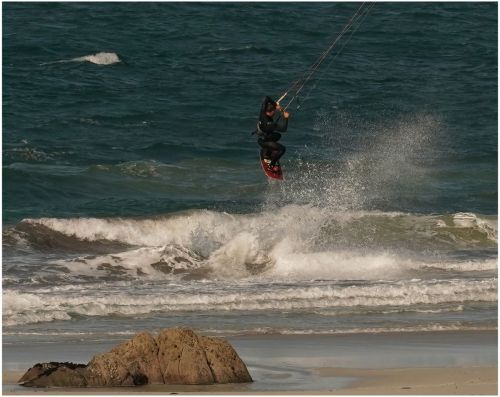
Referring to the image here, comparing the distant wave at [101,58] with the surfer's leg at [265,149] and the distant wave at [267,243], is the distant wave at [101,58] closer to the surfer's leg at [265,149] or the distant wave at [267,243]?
the distant wave at [267,243]

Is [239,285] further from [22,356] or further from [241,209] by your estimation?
[241,209]

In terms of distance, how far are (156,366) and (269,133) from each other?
5.16m

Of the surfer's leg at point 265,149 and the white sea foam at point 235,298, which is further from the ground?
the surfer's leg at point 265,149

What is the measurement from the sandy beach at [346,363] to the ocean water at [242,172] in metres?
0.74

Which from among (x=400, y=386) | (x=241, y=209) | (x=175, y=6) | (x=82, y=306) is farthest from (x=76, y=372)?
(x=175, y=6)

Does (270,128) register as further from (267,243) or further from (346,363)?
(267,243)

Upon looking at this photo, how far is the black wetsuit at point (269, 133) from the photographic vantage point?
16453 millimetres

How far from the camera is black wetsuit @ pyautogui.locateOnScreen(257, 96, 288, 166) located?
1645 centimetres

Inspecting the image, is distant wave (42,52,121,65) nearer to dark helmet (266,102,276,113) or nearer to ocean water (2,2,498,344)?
ocean water (2,2,498,344)

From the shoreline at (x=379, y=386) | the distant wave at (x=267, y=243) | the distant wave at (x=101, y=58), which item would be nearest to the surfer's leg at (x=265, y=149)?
the distant wave at (x=267, y=243)

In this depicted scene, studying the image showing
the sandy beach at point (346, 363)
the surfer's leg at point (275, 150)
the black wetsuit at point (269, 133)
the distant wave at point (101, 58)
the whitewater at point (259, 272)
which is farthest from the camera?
the distant wave at point (101, 58)

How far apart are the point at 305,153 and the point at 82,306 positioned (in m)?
16.0

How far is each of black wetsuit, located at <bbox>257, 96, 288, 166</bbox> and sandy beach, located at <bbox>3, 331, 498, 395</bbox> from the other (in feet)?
9.13

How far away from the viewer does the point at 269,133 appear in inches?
659
